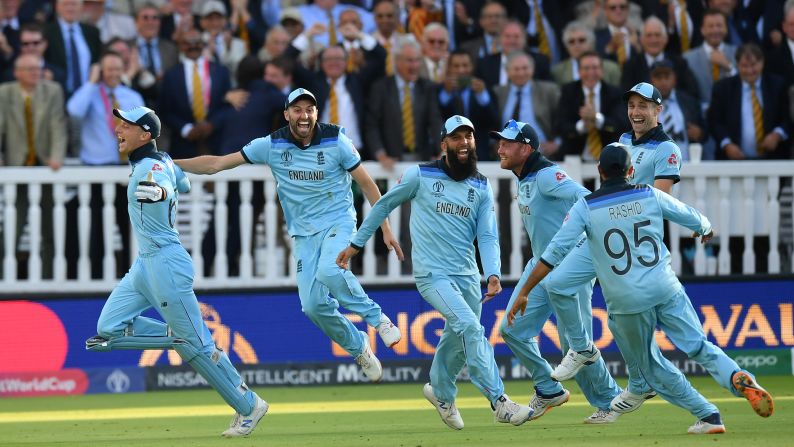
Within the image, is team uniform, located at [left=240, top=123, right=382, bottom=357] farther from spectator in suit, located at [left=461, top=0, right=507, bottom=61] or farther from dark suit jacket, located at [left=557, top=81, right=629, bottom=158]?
spectator in suit, located at [left=461, top=0, right=507, bottom=61]

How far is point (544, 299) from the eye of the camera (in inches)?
488

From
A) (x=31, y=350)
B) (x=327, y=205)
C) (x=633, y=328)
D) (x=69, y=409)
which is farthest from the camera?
(x=31, y=350)

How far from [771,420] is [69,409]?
6.89m

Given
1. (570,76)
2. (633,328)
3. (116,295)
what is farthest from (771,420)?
(570,76)

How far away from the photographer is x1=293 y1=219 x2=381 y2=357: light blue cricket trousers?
13.0 metres

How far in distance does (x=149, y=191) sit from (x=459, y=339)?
2.68 meters

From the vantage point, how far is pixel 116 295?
1218cm

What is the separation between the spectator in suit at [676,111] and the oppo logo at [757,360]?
2.31m

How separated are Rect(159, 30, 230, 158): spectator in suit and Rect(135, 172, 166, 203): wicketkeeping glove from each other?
5.31 meters

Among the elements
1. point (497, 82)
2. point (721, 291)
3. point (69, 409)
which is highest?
point (497, 82)

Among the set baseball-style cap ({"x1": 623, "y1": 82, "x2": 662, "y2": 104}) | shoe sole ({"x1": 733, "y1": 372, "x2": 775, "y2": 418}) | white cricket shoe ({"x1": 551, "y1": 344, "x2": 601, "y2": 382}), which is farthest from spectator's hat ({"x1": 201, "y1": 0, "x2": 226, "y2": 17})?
shoe sole ({"x1": 733, "y1": 372, "x2": 775, "y2": 418})

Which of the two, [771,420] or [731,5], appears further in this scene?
[731,5]

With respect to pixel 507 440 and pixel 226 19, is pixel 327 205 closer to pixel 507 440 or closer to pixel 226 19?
pixel 507 440

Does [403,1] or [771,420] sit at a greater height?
[403,1]
